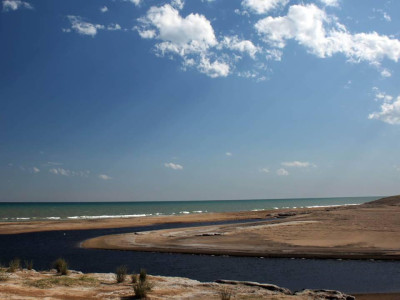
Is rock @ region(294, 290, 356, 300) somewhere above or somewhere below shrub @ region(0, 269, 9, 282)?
below

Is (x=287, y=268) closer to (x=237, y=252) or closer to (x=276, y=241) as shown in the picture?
(x=237, y=252)

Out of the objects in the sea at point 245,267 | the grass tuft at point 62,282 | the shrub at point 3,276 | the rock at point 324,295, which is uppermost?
the shrub at point 3,276

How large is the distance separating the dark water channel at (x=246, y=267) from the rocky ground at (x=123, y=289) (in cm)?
252

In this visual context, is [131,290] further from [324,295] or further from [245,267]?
[245,267]

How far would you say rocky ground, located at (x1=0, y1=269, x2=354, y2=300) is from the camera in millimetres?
14281

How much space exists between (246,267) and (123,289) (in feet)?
31.4

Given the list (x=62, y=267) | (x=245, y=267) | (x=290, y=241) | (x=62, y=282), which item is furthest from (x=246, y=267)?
(x=62, y=282)

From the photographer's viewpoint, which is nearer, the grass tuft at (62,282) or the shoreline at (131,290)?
the shoreline at (131,290)

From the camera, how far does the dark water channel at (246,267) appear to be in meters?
18.3

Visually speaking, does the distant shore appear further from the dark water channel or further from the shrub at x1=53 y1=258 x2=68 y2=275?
the shrub at x1=53 y1=258 x2=68 y2=275

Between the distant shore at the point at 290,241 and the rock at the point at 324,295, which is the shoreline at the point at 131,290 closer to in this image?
the rock at the point at 324,295

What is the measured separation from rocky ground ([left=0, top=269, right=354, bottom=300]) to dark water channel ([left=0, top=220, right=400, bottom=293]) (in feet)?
8.26

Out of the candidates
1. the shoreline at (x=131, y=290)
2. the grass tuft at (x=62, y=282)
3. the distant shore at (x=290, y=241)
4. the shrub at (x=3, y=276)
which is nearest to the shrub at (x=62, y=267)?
the shoreline at (x=131, y=290)

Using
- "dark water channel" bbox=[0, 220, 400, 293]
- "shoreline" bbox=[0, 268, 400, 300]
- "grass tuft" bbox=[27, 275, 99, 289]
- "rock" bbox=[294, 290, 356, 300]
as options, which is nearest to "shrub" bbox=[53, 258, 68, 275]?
"shoreline" bbox=[0, 268, 400, 300]
